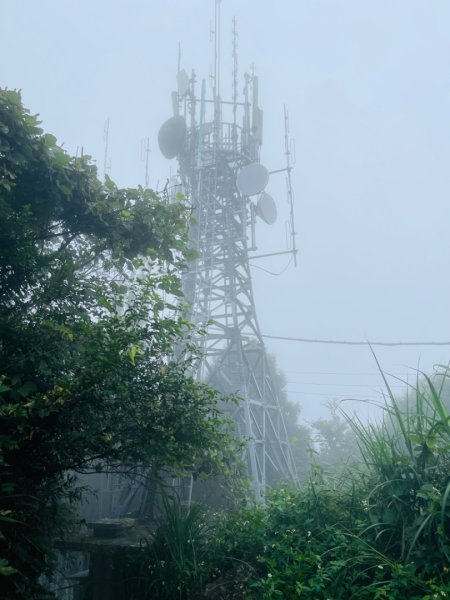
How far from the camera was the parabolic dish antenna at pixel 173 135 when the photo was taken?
17.9m

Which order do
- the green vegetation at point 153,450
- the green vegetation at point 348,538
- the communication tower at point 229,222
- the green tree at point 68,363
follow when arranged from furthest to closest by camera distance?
the communication tower at point 229,222
the green tree at point 68,363
the green vegetation at point 153,450
the green vegetation at point 348,538

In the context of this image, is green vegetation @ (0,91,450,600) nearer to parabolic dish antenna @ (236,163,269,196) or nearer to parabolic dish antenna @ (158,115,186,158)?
parabolic dish antenna @ (236,163,269,196)

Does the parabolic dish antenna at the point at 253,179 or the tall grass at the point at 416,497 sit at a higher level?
the parabolic dish antenna at the point at 253,179

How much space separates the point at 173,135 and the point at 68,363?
1524 cm

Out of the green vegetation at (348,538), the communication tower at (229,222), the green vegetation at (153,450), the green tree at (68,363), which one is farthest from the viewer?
the communication tower at (229,222)

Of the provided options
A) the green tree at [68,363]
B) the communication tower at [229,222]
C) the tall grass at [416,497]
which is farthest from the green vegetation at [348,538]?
the communication tower at [229,222]

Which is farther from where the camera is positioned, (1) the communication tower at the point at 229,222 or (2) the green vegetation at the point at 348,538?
(1) the communication tower at the point at 229,222

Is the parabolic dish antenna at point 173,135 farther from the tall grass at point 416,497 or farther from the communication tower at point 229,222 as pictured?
the tall grass at point 416,497

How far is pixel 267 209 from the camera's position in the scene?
57.4 ft

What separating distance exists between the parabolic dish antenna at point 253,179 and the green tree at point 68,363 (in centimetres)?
1121

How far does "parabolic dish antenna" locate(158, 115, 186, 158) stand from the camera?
17.9 meters

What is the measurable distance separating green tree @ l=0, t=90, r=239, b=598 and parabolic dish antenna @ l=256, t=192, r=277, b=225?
1188 cm

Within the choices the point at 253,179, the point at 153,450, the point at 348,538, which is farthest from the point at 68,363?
the point at 253,179

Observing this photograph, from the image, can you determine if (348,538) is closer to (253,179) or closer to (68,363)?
(68,363)
